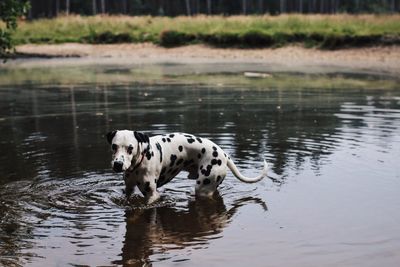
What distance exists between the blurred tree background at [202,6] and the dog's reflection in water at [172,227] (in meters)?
67.0

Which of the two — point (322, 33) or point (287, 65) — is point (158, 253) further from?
point (322, 33)

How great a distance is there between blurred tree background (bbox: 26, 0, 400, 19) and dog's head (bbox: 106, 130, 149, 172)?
67454 millimetres

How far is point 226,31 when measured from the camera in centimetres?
4816

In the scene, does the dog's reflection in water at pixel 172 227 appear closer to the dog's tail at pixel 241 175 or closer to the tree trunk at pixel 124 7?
the dog's tail at pixel 241 175

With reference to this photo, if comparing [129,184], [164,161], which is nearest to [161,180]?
[164,161]

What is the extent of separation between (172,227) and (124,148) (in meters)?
1.16

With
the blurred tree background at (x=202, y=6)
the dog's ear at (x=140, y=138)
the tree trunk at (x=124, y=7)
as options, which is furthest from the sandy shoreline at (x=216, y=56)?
the dog's ear at (x=140, y=138)

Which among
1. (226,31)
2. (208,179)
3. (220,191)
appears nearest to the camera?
(208,179)

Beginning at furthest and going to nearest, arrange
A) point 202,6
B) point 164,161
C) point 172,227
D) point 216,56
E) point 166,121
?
point 202,6
point 216,56
point 166,121
point 164,161
point 172,227

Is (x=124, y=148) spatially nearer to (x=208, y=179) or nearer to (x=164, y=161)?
(x=164, y=161)

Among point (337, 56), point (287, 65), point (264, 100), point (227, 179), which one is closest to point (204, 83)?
point (264, 100)

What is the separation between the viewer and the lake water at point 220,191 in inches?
293

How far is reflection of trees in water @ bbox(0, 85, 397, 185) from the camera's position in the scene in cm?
1252

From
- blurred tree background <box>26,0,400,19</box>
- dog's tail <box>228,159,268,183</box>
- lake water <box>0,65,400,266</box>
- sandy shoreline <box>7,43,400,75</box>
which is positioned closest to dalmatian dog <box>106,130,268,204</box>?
dog's tail <box>228,159,268,183</box>
